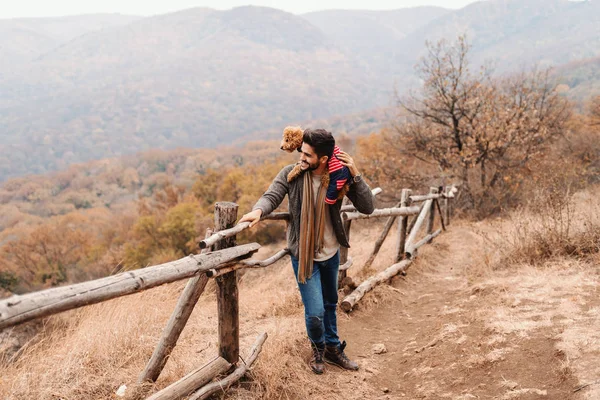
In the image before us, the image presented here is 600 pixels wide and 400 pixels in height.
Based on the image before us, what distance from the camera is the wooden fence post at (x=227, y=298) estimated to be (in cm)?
299

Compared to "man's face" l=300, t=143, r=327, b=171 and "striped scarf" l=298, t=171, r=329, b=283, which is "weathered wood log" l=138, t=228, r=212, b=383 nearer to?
"striped scarf" l=298, t=171, r=329, b=283

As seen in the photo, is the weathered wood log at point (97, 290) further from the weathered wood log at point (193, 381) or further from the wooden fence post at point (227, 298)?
the weathered wood log at point (193, 381)

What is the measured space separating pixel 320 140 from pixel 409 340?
2581 mm

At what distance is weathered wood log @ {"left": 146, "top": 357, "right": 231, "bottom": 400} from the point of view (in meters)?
2.73

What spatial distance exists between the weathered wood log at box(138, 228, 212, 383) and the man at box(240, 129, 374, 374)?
55 cm

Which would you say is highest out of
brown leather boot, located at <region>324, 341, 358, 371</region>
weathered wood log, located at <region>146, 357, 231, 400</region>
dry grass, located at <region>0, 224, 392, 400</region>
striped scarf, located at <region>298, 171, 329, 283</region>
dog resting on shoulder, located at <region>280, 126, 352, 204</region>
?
dog resting on shoulder, located at <region>280, 126, 352, 204</region>

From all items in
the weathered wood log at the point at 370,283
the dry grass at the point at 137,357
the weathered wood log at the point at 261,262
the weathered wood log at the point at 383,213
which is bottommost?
the weathered wood log at the point at 370,283

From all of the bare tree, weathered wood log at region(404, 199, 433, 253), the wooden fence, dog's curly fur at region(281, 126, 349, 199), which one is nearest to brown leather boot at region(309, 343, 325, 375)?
the wooden fence

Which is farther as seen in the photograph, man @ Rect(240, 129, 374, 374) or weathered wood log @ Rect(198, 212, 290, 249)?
man @ Rect(240, 129, 374, 374)

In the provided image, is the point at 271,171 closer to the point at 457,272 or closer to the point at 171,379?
the point at 457,272

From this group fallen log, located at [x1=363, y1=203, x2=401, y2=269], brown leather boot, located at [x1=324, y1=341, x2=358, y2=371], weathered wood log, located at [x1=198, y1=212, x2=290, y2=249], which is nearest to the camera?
weathered wood log, located at [x1=198, y1=212, x2=290, y2=249]

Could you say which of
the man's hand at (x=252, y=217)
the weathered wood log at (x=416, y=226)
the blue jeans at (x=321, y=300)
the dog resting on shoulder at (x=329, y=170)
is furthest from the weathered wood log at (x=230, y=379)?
the weathered wood log at (x=416, y=226)

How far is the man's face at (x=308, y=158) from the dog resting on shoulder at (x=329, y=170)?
0.05 m

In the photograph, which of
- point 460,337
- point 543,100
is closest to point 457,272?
point 460,337
